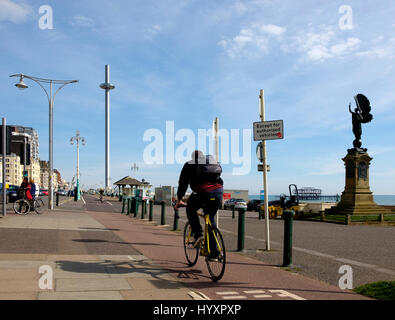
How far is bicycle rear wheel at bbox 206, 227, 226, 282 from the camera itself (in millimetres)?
5312

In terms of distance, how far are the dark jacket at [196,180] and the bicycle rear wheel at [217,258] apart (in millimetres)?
618

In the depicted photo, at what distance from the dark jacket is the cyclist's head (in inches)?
2.2

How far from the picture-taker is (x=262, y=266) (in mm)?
6848

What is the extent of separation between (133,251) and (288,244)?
3233 millimetres

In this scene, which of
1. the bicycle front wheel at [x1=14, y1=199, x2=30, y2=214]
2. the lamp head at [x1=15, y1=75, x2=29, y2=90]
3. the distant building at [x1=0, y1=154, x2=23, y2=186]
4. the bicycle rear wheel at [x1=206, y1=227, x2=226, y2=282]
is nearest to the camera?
the bicycle rear wheel at [x1=206, y1=227, x2=226, y2=282]

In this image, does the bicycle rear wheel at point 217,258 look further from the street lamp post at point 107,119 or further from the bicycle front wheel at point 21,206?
the street lamp post at point 107,119

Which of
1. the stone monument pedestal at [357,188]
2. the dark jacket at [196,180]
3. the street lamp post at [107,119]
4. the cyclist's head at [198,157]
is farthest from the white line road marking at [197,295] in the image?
the street lamp post at [107,119]

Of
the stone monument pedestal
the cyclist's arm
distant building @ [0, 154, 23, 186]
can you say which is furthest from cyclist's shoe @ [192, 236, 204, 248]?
distant building @ [0, 154, 23, 186]

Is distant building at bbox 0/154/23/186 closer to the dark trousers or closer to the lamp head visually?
the lamp head

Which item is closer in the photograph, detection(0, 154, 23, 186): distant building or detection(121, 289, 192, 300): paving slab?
detection(121, 289, 192, 300): paving slab

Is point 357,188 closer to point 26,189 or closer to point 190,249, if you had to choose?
point 26,189

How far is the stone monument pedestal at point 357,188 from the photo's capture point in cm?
2294

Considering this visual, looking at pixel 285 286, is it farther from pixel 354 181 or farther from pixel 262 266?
pixel 354 181
